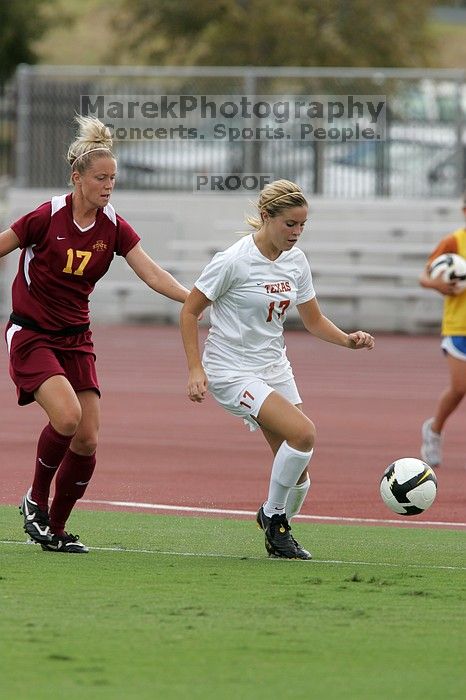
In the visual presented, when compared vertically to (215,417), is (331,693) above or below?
above

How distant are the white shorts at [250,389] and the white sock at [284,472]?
0.25 m

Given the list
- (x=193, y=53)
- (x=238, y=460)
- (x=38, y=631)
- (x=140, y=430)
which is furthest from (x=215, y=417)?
(x=193, y=53)

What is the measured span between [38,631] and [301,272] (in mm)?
2863

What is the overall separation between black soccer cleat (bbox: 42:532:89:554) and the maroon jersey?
3.73 feet

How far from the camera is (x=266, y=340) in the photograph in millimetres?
7887

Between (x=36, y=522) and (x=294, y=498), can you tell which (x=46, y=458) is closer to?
(x=36, y=522)

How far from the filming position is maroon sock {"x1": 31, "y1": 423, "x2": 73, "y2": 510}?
767cm

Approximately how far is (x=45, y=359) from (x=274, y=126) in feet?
58.4

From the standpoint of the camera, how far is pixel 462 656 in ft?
18.3

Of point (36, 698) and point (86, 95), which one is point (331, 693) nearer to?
point (36, 698)

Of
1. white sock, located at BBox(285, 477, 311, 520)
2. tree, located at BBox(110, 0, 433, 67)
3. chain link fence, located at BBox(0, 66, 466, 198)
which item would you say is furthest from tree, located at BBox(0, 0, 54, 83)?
white sock, located at BBox(285, 477, 311, 520)

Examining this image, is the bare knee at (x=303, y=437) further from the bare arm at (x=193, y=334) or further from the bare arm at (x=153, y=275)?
the bare arm at (x=153, y=275)

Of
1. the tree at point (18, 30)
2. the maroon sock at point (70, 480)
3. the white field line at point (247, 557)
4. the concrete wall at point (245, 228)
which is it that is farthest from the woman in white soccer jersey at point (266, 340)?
the tree at point (18, 30)

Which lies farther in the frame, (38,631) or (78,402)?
(78,402)
